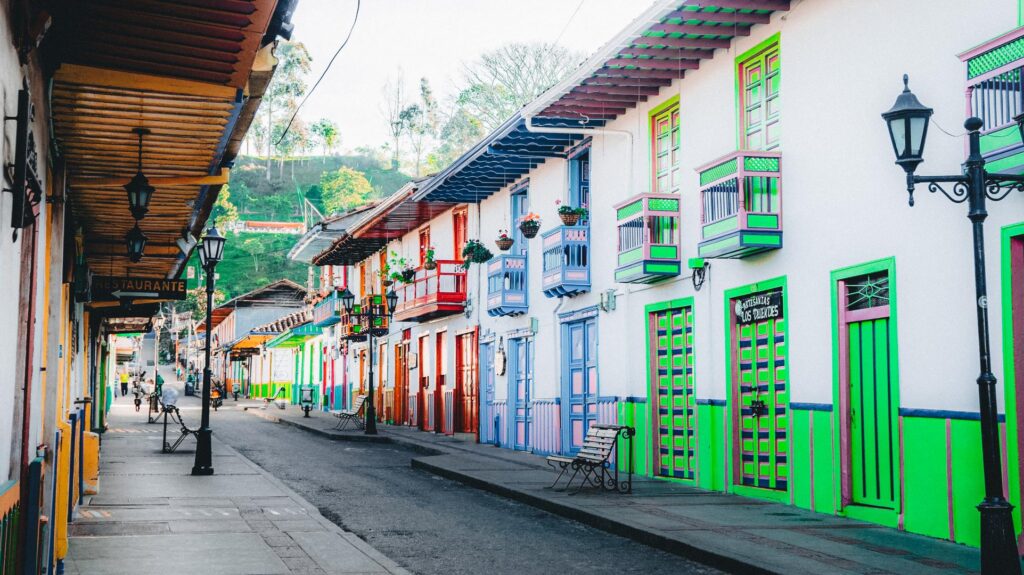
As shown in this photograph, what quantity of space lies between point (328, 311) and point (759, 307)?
28.4 meters

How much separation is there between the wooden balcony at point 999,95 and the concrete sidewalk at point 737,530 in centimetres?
319

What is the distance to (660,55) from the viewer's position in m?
14.5

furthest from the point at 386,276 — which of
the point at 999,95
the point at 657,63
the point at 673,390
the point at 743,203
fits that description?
the point at 999,95

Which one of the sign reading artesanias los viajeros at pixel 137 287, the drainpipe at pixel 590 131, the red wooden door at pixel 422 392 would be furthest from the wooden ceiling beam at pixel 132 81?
the red wooden door at pixel 422 392

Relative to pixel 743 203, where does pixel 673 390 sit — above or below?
below

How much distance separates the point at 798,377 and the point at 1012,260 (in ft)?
12.2

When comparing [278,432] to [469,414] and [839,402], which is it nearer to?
[469,414]

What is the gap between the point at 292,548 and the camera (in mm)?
9875

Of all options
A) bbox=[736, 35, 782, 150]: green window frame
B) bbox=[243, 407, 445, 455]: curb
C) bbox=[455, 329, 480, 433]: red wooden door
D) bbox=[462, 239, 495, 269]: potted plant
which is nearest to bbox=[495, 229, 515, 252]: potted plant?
bbox=[462, 239, 495, 269]: potted plant

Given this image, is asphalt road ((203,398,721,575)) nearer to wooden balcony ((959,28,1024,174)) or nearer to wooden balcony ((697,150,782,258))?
wooden balcony ((697,150,782,258))

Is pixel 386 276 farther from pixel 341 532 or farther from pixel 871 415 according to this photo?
pixel 871 415

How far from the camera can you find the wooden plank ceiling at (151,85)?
18.5 feet

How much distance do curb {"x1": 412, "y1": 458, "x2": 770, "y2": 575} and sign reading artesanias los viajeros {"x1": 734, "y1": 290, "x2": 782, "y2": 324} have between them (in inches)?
130

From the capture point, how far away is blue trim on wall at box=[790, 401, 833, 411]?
12133mm
